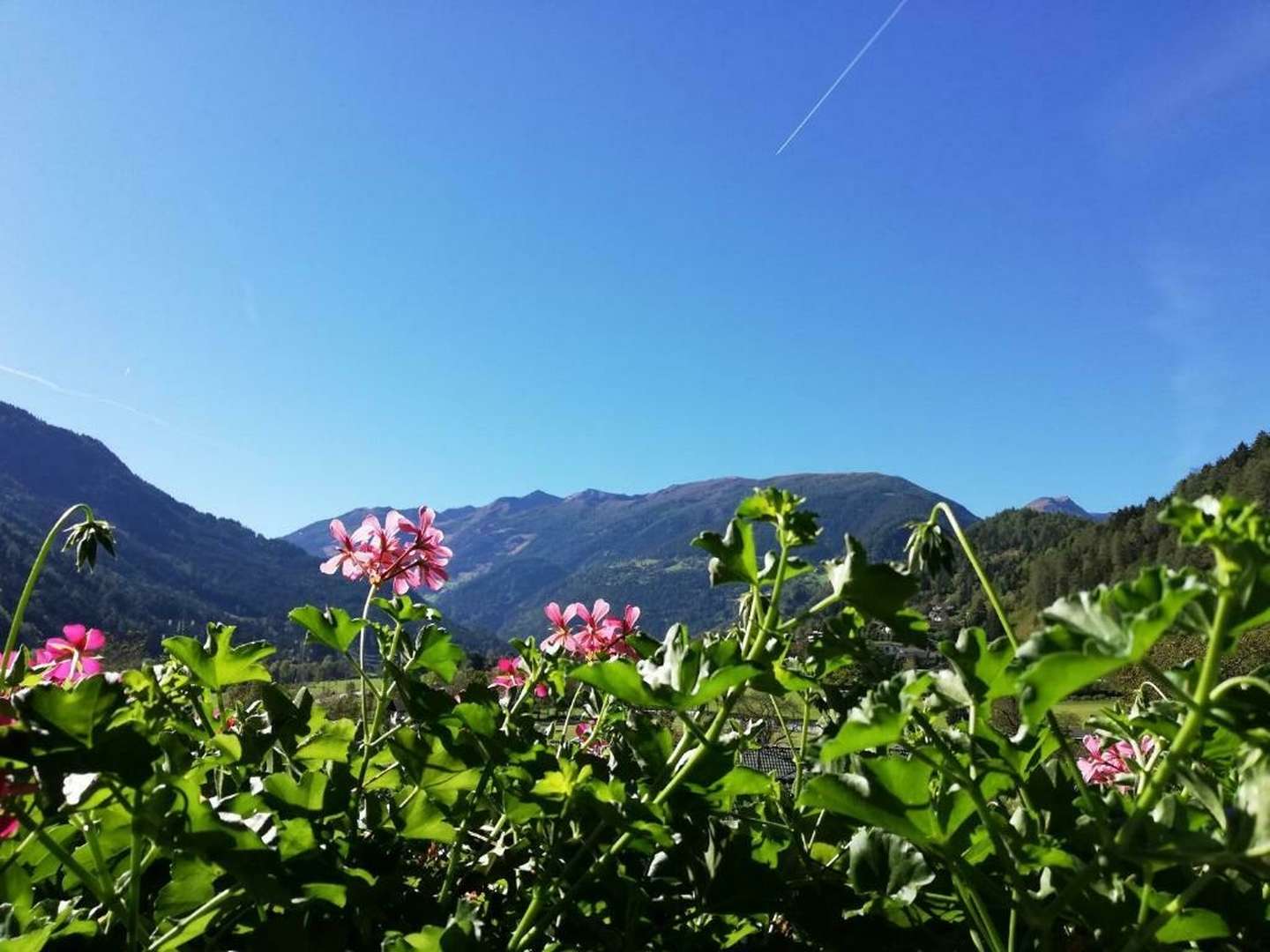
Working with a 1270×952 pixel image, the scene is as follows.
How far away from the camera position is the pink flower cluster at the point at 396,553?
10.1 ft

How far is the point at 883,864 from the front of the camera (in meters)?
1.36

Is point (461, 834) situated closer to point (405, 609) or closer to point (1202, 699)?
point (405, 609)

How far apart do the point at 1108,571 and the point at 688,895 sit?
449 ft

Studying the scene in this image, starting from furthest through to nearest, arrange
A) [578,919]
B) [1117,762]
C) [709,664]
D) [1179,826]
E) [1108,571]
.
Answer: [1108,571], [1117,762], [578,919], [709,664], [1179,826]

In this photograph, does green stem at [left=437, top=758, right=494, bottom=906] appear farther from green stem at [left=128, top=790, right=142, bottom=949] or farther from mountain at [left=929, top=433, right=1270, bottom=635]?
mountain at [left=929, top=433, right=1270, bottom=635]

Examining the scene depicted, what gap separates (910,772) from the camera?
115 cm

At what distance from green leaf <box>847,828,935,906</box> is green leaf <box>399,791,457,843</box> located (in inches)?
29.0

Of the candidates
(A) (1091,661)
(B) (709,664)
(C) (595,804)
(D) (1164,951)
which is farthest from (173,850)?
(D) (1164,951)

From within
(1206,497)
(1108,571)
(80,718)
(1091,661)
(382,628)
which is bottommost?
(80,718)

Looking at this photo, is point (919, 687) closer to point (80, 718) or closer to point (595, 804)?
point (595, 804)

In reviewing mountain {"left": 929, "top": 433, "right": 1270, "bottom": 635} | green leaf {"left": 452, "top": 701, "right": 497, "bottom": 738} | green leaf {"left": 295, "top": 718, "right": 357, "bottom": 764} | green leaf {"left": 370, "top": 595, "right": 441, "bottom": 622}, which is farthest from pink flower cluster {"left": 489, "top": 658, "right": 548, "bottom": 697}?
mountain {"left": 929, "top": 433, "right": 1270, "bottom": 635}

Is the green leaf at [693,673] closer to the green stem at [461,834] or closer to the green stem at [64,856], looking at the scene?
the green stem at [461,834]

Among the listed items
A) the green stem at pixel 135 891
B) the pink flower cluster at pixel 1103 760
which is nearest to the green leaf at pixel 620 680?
the green stem at pixel 135 891

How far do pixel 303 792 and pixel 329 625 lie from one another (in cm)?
67
